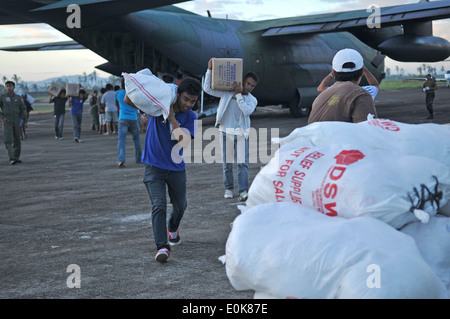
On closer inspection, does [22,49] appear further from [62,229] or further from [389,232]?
[389,232]

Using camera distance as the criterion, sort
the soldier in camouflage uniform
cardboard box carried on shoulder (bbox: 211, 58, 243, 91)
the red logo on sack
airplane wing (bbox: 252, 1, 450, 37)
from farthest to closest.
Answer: airplane wing (bbox: 252, 1, 450, 37), the soldier in camouflage uniform, cardboard box carried on shoulder (bbox: 211, 58, 243, 91), the red logo on sack

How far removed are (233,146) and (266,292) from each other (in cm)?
579

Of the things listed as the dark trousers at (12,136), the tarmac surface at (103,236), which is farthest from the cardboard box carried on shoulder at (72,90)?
the tarmac surface at (103,236)

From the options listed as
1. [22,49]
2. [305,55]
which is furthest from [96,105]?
[22,49]

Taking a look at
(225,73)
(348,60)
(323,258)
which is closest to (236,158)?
(225,73)

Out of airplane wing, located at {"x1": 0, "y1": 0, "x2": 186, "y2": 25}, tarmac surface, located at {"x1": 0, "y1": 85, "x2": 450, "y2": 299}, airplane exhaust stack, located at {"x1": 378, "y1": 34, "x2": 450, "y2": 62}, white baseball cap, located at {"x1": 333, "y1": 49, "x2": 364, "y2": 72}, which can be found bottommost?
tarmac surface, located at {"x1": 0, "y1": 85, "x2": 450, "y2": 299}

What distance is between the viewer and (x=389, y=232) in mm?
2639

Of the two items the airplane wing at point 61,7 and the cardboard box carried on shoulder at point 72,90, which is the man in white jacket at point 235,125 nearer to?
the airplane wing at point 61,7

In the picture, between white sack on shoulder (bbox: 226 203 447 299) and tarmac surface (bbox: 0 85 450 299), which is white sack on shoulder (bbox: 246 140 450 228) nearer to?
white sack on shoulder (bbox: 226 203 447 299)

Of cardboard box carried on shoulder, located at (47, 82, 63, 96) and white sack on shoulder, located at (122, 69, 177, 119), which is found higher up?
cardboard box carried on shoulder, located at (47, 82, 63, 96)

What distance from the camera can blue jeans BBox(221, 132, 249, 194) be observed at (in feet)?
27.6

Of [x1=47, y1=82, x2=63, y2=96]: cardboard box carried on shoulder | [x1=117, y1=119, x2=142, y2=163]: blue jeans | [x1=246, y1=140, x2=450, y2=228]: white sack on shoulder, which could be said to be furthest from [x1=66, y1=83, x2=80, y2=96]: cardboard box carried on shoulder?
[x1=246, y1=140, x2=450, y2=228]: white sack on shoulder

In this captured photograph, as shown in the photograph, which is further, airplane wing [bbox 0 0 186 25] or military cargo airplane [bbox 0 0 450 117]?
military cargo airplane [bbox 0 0 450 117]

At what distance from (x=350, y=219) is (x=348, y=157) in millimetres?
398
